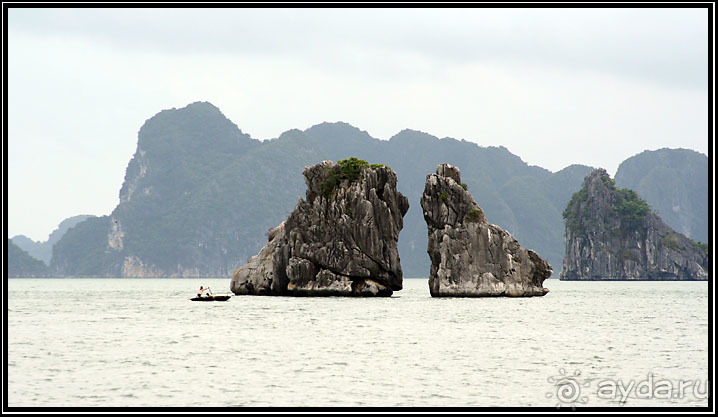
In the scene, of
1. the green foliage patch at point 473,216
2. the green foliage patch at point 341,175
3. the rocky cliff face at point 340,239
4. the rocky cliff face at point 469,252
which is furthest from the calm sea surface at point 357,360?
the green foliage patch at point 341,175

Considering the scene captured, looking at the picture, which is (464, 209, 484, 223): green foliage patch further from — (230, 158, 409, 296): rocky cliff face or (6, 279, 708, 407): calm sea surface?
(6, 279, 708, 407): calm sea surface

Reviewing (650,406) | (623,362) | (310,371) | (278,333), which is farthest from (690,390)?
(278,333)

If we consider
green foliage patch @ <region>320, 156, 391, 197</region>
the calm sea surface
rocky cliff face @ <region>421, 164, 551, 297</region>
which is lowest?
the calm sea surface

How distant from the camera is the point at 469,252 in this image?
82812 millimetres

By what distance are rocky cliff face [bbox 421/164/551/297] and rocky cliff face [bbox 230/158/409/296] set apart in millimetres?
5016

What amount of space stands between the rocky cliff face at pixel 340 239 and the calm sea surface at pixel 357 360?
77.1 ft

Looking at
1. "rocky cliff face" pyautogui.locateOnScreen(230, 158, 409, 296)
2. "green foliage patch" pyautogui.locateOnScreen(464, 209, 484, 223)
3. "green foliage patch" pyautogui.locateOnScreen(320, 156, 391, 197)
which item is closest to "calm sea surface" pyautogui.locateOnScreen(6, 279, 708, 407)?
"green foliage patch" pyautogui.locateOnScreen(464, 209, 484, 223)

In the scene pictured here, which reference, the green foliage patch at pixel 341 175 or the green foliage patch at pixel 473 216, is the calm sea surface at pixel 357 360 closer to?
the green foliage patch at pixel 473 216

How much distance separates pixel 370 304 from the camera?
75.6m

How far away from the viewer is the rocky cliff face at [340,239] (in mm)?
85500

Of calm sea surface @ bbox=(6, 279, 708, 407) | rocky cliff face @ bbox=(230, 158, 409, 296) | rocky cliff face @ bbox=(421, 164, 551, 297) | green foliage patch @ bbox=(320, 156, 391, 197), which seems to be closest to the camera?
calm sea surface @ bbox=(6, 279, 708, 407)

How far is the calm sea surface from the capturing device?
26672 mm

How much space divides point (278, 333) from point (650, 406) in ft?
86.8

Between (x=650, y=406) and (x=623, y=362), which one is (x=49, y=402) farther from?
(x=623, y=362)
